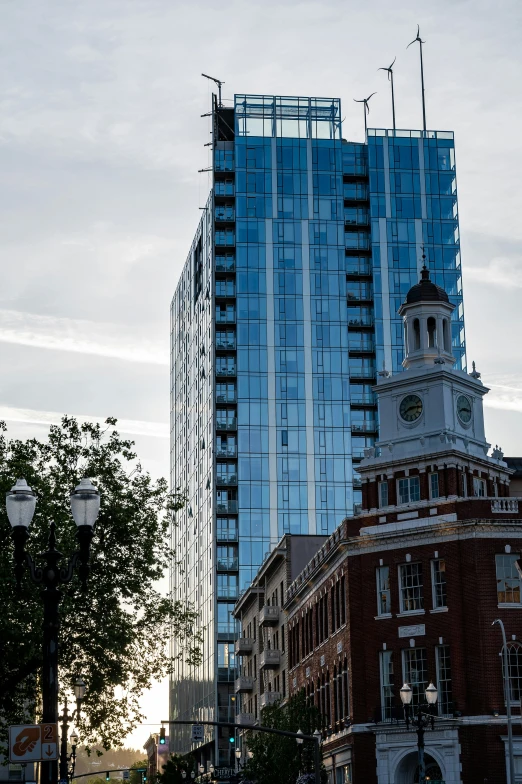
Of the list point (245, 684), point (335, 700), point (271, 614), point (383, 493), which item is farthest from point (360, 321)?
point (335, 700)

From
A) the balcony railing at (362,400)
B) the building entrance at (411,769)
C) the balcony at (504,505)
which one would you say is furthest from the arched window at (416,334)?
the balcony railing at (362,400)

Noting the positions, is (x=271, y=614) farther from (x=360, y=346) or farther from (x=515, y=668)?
(x=360, y=346)

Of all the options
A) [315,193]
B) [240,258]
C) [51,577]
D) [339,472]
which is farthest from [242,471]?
[51,577]

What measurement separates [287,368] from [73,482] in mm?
82510

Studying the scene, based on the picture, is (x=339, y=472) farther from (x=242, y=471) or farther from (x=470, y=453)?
(x=470, y=453)

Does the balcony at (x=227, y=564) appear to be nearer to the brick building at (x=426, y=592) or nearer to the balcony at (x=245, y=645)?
the balcony at (x=245, y=645)

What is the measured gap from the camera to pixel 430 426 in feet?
225

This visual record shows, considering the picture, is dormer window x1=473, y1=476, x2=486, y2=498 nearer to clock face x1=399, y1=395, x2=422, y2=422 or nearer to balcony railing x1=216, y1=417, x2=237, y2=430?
clock face x1=399, y1=395, x2=422, y2=422

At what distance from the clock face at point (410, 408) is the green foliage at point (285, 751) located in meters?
17.0

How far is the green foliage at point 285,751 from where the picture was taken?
68.8 meters

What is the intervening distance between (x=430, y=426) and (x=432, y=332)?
6930 mm

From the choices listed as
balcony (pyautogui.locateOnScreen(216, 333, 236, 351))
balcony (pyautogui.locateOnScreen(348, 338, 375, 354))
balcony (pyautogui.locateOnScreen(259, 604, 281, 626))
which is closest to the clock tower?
balcony (pyautogui.locateOnScreen(259, 604, 281, 626))

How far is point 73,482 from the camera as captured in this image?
161ft

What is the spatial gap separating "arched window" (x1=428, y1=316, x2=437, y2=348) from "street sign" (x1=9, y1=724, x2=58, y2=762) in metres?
53.5
